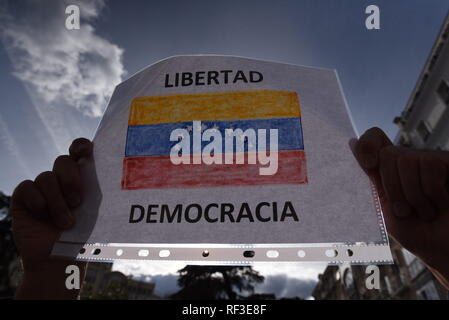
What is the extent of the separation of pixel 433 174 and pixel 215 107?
3.08 ft

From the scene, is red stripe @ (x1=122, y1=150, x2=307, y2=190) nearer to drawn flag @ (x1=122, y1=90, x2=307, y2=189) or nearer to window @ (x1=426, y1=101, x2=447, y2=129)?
drawn flag @ (x1=122, y1=90, x2=307, y2=189)

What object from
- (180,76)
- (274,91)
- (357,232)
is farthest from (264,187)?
A: (180,76)

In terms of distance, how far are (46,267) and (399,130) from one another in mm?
30514

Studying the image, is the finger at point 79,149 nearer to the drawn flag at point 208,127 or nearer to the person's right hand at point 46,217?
the person's right hand at point 46,217

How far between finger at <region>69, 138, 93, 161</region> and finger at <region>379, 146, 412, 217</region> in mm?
1310

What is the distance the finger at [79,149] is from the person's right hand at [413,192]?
123cm

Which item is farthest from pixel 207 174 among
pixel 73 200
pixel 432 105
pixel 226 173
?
pixel 432 105

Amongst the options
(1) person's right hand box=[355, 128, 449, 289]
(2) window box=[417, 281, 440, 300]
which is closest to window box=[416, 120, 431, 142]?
(2) window box=[417, 281, 440, 300]

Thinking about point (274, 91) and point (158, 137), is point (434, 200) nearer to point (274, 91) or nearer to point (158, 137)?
point (274, 91)

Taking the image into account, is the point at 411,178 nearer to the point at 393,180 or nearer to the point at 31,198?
the point at 393,180

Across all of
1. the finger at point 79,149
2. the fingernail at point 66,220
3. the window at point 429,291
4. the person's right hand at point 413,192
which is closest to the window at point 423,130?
the window at point 429,291

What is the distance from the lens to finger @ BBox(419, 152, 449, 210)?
38.4 inches

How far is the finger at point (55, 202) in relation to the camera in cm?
114
